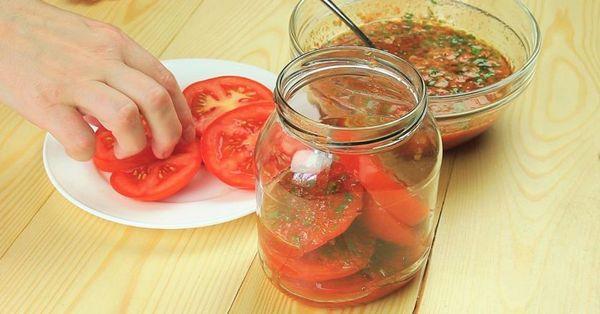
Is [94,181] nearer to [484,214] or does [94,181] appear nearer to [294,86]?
[294,86]

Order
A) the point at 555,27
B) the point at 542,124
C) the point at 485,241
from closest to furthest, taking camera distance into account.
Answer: the point at 485,241, the point at 542,124, the point at 555,27

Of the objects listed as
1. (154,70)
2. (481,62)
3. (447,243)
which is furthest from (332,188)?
(481,62)

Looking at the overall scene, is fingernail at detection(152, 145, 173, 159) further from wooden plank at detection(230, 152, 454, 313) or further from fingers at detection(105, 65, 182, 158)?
wooden plank at detection(230, 152, 454, 313)

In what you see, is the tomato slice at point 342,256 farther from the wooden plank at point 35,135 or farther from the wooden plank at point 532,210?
the wooden plank at point 35,135

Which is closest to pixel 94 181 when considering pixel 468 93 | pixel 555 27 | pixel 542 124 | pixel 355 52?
pixel 355 52

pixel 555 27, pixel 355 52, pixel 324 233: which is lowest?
pixel 555 27

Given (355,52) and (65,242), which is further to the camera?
(65,242)

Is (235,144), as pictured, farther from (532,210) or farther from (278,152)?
(532,210)
